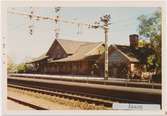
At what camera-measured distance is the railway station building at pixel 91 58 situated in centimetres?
138

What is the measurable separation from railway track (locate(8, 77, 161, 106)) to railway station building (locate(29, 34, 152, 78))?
0.05m

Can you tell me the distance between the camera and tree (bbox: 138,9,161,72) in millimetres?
1369

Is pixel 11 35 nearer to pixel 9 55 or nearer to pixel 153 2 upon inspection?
pixel 9 55

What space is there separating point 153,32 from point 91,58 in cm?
28

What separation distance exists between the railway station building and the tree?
0.02 metres

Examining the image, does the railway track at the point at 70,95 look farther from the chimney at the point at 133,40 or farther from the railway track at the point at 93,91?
the chimney at the point at 133,40

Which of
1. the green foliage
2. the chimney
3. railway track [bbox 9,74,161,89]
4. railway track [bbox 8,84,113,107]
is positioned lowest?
railway track [bbox 8,84,113,107]

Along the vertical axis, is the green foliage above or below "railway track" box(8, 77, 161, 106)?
above

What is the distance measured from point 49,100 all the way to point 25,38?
28cm

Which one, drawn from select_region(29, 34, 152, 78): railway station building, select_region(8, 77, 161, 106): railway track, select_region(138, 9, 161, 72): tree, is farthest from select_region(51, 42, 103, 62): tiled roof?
select_region(138, 9, 161, 72): tree

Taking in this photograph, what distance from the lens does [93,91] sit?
1400 mm

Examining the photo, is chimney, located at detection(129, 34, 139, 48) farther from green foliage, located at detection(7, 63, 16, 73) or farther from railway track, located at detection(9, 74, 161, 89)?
green foliage, located at detection(7, 63, 16, 73)

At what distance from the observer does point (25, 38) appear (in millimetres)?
1408

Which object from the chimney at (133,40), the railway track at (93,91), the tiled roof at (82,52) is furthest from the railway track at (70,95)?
the chimney at (133,40)
